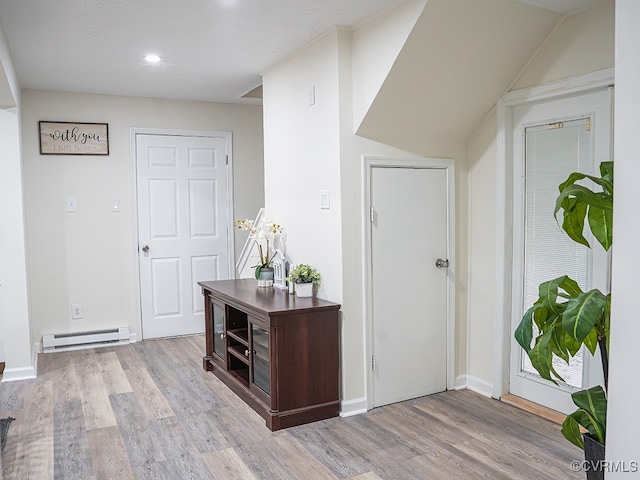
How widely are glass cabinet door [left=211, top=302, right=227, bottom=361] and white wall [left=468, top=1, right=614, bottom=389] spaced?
172cm

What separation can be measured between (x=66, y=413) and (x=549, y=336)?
111 inches

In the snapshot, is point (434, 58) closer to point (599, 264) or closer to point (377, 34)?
point (377, 34)

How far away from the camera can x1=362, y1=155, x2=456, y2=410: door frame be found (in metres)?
3.31

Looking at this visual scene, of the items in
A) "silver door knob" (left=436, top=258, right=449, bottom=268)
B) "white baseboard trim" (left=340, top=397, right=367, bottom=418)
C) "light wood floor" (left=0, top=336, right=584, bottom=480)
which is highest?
"silver door knob" (left=436, top=258, right=449, bottom=268)

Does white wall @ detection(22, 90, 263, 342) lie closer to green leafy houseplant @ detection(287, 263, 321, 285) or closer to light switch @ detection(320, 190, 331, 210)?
green leafy houseplant @ detection(287, 263, 321, 285)

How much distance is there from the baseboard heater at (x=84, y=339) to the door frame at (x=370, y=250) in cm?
269

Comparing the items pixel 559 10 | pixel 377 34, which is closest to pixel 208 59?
pixel 377 34

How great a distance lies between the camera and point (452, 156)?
3646 millimetres

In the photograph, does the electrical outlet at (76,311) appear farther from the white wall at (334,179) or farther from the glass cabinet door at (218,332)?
the white wall at (334,179)

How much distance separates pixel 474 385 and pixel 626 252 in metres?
2.25

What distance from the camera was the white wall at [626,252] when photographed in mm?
1629

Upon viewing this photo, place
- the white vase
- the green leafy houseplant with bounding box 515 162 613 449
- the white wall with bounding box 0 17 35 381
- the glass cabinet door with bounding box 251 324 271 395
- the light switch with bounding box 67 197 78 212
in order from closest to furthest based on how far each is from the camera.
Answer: the green leafy houseplant with bounding box 515 162 613 449
the glass cabinet door with bounding box 251 324 271 395
the white vase
the white wall with bounding box 0 17 35 381
the light switch with bounding box 67 197 78 212

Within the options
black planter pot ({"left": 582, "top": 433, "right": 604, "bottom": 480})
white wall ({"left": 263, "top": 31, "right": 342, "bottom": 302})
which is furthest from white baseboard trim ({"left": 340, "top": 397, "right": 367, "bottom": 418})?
black planter pot ({"left": 582, "top": 433, "right": 604, "bottom": 480})

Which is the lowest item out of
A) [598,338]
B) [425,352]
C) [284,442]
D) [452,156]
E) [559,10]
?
[284,442]
